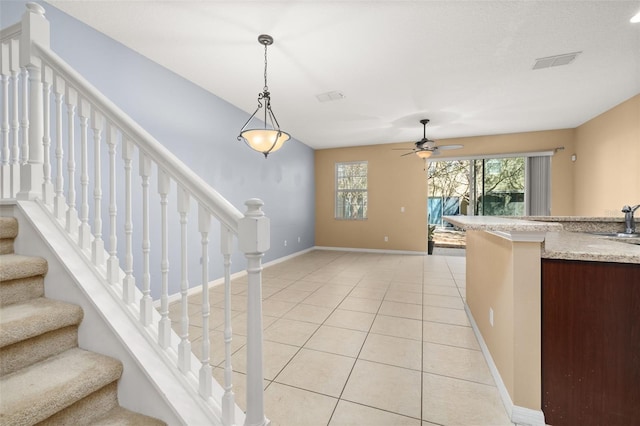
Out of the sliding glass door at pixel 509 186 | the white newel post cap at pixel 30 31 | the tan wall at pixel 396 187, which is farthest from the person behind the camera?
the sliding glass door at pixel 509 186

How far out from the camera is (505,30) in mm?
2564

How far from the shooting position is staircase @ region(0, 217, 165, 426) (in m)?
0.91

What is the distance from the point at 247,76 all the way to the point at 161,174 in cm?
274

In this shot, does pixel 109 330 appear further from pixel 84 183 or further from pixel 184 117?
pixel 184 117

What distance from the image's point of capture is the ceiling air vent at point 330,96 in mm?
3936

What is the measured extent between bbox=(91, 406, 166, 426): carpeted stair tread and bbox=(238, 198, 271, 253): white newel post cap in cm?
75

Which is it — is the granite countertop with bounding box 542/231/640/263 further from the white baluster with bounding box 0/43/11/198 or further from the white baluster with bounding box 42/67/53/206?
the white baluster with bounding box 0/43/11/198

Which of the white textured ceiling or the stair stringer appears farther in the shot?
the white textured ceiling

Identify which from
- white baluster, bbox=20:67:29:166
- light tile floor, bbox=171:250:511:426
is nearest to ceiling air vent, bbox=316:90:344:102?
light tile floor, bbox=171:250:511:426

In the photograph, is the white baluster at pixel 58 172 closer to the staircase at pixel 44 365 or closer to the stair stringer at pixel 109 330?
the stair stringer at pixel 109 330

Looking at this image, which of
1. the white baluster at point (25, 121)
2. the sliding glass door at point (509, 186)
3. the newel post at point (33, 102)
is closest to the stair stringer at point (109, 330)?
the newel post at point (33, 102)

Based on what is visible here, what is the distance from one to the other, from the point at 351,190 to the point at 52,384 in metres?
6.72

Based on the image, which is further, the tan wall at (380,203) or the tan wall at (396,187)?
the tan wall at (380,203)

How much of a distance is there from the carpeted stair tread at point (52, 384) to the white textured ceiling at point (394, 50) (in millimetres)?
2532
